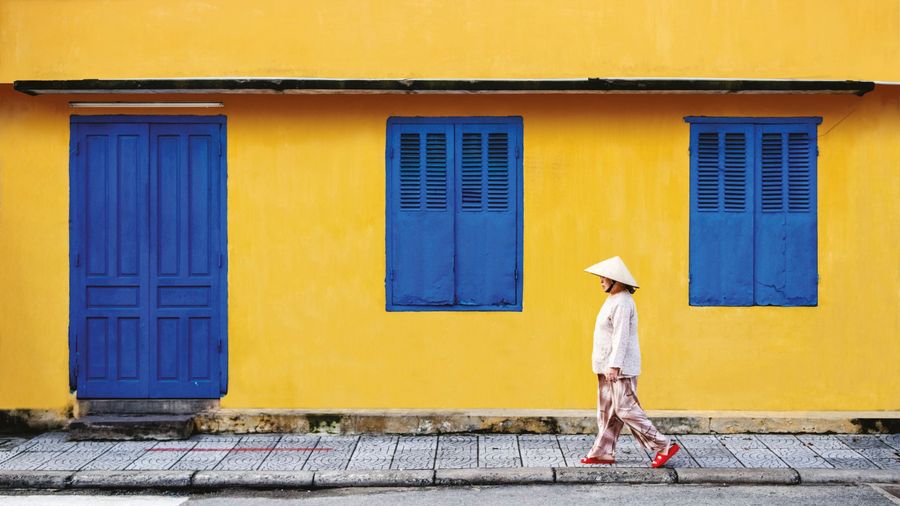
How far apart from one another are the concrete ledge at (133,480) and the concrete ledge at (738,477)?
4.12 m

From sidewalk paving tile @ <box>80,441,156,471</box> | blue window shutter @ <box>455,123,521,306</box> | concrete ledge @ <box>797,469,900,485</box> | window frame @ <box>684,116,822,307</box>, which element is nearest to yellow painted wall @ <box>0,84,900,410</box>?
window frame @ <box>684,116,822,307</box>

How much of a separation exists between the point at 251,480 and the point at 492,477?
1.99 m

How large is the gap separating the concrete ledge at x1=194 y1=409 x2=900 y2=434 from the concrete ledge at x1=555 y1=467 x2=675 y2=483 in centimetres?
145

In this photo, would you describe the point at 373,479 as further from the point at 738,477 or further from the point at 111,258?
the point at 111,258

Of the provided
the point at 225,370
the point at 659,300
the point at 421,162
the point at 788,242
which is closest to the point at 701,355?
the point at 659,300

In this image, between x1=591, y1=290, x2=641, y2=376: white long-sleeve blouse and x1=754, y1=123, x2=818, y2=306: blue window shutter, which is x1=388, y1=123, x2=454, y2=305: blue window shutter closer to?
x1=591, y1=290, x2=641, y2=376: white long-sleeve blouse

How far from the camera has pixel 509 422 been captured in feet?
30.2

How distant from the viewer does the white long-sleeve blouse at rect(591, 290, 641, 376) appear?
7.72 metres

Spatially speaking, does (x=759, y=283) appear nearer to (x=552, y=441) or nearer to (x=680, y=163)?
(x=680, y=163)

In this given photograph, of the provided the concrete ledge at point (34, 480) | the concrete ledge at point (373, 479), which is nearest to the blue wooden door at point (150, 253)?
the concrete ledge at point (34, 480)

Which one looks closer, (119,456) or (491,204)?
(119,456)

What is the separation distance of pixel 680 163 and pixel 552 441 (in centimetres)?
308

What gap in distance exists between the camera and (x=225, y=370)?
938 centimetres

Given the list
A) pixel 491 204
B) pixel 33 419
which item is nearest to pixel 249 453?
pixel 33 419
